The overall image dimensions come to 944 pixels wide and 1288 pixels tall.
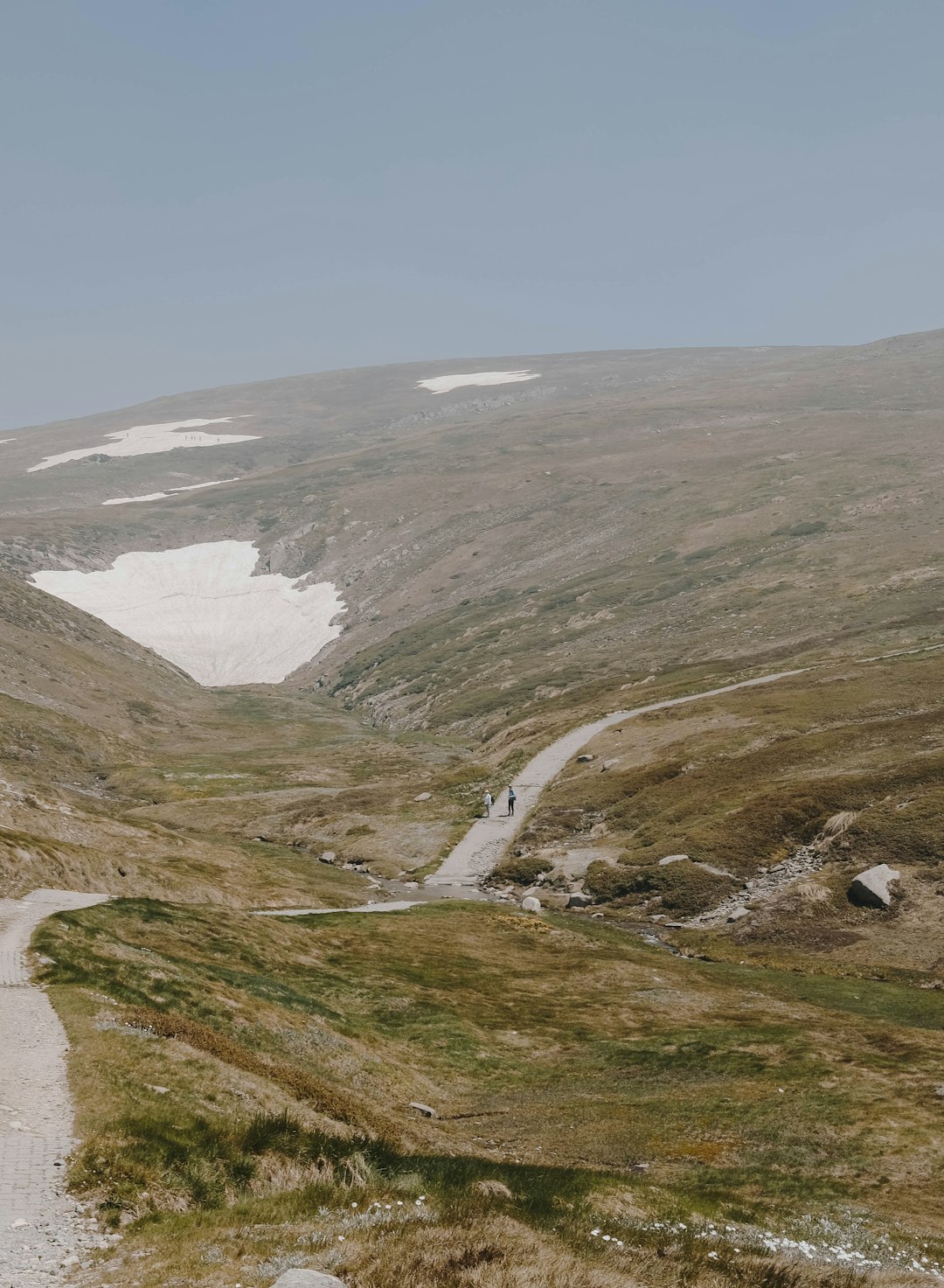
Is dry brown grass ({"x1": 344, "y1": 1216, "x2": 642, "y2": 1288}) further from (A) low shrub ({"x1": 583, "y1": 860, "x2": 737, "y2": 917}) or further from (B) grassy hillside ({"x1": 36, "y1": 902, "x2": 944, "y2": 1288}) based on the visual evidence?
(A) low shrub ({"x1": 583, "y1": 860, "x2": 737, "y2": 917})

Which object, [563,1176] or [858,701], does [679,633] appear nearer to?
[858,701]

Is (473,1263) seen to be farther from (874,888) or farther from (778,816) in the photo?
(778,816)

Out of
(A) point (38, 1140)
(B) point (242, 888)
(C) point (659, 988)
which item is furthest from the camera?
(B) point (242, 888)

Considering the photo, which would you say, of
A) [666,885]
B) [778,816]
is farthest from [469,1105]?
[778,816]

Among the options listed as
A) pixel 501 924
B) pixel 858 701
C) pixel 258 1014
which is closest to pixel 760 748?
pixel 858 701

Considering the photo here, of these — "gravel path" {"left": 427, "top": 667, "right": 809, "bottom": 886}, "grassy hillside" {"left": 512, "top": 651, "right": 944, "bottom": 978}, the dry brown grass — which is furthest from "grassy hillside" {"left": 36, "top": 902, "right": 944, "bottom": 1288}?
"gravel path" {"left": 427, "top": 667, "right": 809, "bottom": 886}

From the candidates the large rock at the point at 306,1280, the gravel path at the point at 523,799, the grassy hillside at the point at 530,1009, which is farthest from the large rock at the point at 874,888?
the large rock at the point at 306,1280

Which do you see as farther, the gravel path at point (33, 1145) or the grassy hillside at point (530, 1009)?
the grassy hillside at point (530, 1009)

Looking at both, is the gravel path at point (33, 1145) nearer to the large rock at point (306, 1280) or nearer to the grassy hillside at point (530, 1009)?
the grassy hillside at point (530, 1009)
